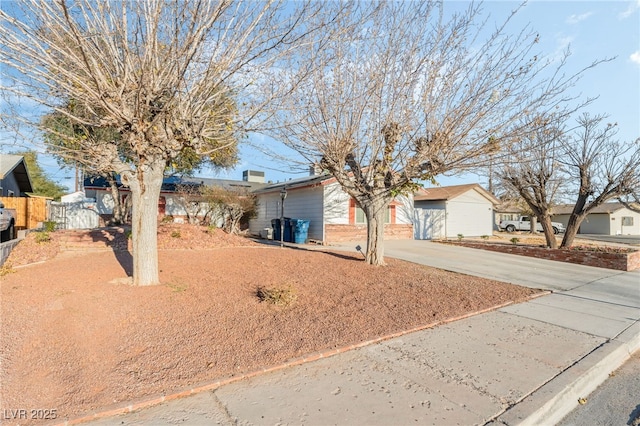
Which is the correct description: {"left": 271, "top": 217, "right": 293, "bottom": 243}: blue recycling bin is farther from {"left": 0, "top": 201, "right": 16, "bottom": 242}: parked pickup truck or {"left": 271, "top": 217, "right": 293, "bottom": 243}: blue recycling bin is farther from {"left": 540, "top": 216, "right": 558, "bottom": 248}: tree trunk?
{"left": 540, "top": 216, "right": 558, "bottom": 248}: tree trunk

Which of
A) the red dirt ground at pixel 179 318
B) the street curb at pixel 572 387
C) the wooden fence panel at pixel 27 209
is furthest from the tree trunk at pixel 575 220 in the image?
the wooden fence panel at pixel 27 209

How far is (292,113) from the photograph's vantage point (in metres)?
7.21

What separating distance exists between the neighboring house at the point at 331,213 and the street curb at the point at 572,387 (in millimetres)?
10980

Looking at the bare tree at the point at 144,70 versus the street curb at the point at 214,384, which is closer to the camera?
the street curb at the point at 214,384

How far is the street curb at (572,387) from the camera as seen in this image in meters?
2.67

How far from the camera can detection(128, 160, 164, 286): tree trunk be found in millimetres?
5617

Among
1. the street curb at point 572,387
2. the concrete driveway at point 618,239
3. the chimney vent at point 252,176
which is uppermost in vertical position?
the chimney vent at point 252,176

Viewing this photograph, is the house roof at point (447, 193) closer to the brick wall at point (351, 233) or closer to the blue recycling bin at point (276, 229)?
the brick wall at point (351, 233)

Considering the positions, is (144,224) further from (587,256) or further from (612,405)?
(587,256)

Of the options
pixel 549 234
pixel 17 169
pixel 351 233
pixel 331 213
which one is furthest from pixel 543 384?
pixel 17 169

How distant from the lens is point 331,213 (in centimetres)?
1507

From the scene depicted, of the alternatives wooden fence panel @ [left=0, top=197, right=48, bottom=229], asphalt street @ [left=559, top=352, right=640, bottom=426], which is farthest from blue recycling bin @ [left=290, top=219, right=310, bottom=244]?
asphalt street @ [left=559, top=352, right=640, bottom=426]

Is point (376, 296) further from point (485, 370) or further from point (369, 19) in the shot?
point (369, 19)

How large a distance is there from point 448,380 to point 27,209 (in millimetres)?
17563
